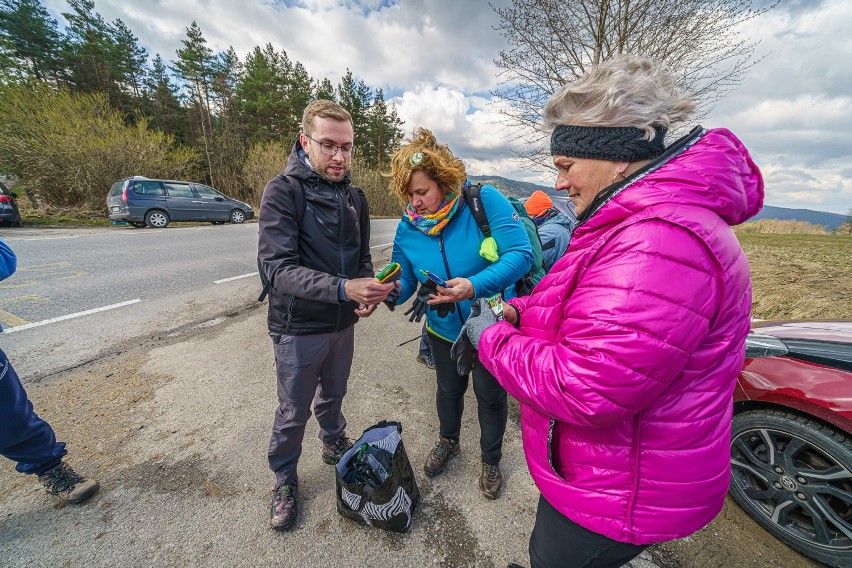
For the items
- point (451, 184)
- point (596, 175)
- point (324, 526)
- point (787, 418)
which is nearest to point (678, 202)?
point (596, 175)

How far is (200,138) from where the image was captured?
25.6 metres

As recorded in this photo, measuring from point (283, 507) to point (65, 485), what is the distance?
4.39ft

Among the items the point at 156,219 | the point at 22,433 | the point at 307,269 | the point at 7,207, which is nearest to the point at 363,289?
the point at 307,269

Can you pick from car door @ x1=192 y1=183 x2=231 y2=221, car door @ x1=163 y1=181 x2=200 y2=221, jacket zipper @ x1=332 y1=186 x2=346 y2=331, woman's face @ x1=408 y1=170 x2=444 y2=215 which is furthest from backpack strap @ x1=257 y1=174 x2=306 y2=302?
car door @ x1=192 y1=183 x2=231 y2=221

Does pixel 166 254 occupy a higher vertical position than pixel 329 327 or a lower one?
lower

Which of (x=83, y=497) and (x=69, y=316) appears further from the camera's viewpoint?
(x=69, y=316)

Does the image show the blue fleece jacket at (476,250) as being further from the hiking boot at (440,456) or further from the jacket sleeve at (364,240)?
the hiking boot at (440,456)

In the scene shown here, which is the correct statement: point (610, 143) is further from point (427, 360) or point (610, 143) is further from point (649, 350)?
point (427, 360)

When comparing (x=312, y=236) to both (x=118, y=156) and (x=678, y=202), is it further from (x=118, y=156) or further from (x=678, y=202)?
(x=118, y=156)

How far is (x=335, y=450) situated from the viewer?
7.69 ft

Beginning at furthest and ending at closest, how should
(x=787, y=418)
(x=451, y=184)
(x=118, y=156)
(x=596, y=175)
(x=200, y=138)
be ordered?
1. (x=200, y=138)
2. (x=118, y=156)
3. (x=451, y=184)
4. (x=787, y=418)
5. (x=596, y=175)

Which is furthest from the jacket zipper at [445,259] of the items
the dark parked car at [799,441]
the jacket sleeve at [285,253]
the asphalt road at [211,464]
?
the dark parked car at [799,441]

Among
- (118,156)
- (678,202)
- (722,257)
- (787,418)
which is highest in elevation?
(118,156)

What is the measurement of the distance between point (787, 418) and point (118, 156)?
68.2 feet
